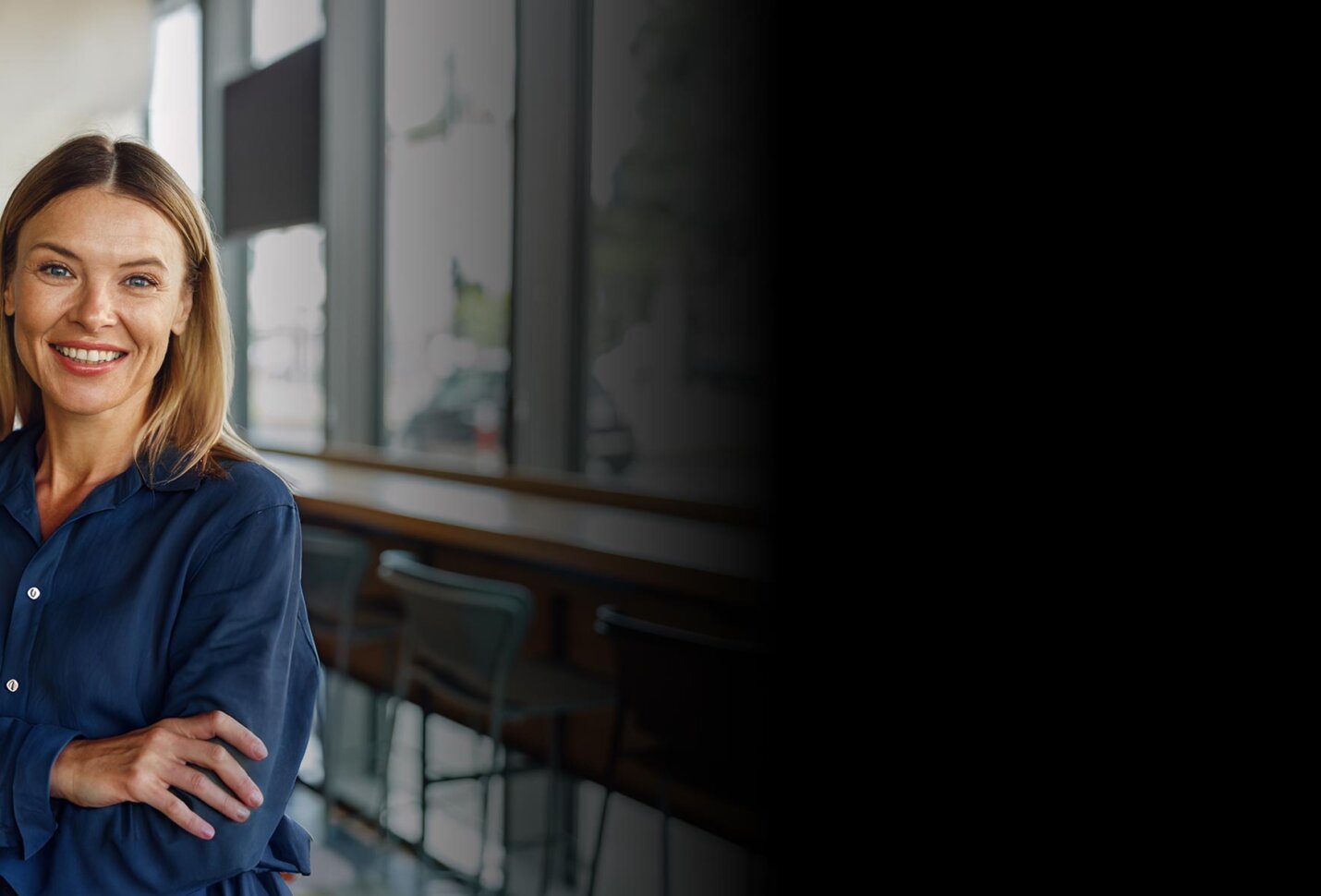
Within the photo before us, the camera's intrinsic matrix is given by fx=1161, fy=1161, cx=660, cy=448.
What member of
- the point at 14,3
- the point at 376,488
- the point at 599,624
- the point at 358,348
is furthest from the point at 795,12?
the point at 14,3

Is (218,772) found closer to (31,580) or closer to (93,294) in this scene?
(31,580)

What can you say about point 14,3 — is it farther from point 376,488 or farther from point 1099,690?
point 1099,690

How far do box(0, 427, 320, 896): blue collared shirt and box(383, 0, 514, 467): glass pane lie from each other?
323cm

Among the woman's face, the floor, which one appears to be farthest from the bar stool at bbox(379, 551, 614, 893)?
the woman's face

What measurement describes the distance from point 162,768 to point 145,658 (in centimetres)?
11

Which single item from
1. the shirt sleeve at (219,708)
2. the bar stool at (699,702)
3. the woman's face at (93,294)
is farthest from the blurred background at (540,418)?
the woman's face at (93,294)

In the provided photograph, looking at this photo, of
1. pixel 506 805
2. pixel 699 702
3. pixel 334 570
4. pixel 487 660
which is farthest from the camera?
pixel 506 805

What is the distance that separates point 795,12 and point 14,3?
5322 mm

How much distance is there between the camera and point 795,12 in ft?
7.47

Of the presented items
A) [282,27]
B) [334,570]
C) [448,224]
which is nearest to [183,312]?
[334,570]

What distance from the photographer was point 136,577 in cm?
114

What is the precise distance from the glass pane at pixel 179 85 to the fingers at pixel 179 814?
6.20 meters

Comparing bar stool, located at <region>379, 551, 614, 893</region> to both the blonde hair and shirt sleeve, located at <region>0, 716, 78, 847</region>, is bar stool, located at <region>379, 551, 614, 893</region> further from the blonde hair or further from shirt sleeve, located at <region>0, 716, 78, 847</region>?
shirt sleeve, located at <region>0, 716, 78, 847</region>

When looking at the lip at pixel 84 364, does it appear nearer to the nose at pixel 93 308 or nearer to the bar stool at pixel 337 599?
the nose at pixel 93 308
